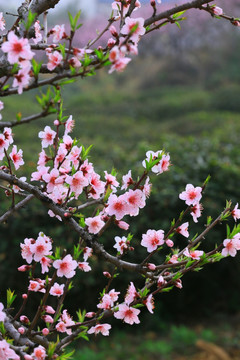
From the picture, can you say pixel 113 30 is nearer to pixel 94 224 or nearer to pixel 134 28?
pixel 134 28

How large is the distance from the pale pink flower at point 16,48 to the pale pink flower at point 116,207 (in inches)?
26.0

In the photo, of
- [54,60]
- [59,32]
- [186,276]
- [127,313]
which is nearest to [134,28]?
[54,60]

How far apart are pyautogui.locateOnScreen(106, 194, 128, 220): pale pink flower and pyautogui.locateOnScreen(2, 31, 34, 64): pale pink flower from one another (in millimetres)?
660

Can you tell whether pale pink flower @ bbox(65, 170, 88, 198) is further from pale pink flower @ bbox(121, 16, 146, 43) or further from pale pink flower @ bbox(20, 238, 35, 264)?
pale pink flower @ bbox(121, 16, 146, 43)

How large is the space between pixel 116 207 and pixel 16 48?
2.43ft

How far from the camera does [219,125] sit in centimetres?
1242

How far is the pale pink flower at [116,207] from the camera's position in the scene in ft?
6.10

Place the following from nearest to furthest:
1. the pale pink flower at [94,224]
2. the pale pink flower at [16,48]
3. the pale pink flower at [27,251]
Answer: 1. the pale pink flower at [16,48]
2. the pale pink flower at [94,224]
3. the pale pink flower at [27,251]

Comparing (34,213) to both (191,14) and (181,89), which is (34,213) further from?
(191,14)

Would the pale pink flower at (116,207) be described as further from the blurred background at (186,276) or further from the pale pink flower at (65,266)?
the blurred background at (186,276)

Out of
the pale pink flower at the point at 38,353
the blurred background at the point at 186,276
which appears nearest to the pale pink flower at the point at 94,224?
the pale pink flower at the point at 38,353

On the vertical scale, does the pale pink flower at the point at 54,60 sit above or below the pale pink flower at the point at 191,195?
above

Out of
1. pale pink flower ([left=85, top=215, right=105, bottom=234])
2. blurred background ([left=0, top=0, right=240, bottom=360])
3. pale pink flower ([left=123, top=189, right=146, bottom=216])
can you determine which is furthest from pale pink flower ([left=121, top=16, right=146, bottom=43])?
blurred background ([left=0, top=0, right=240, bottom=360])

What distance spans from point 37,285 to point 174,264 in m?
0.65
